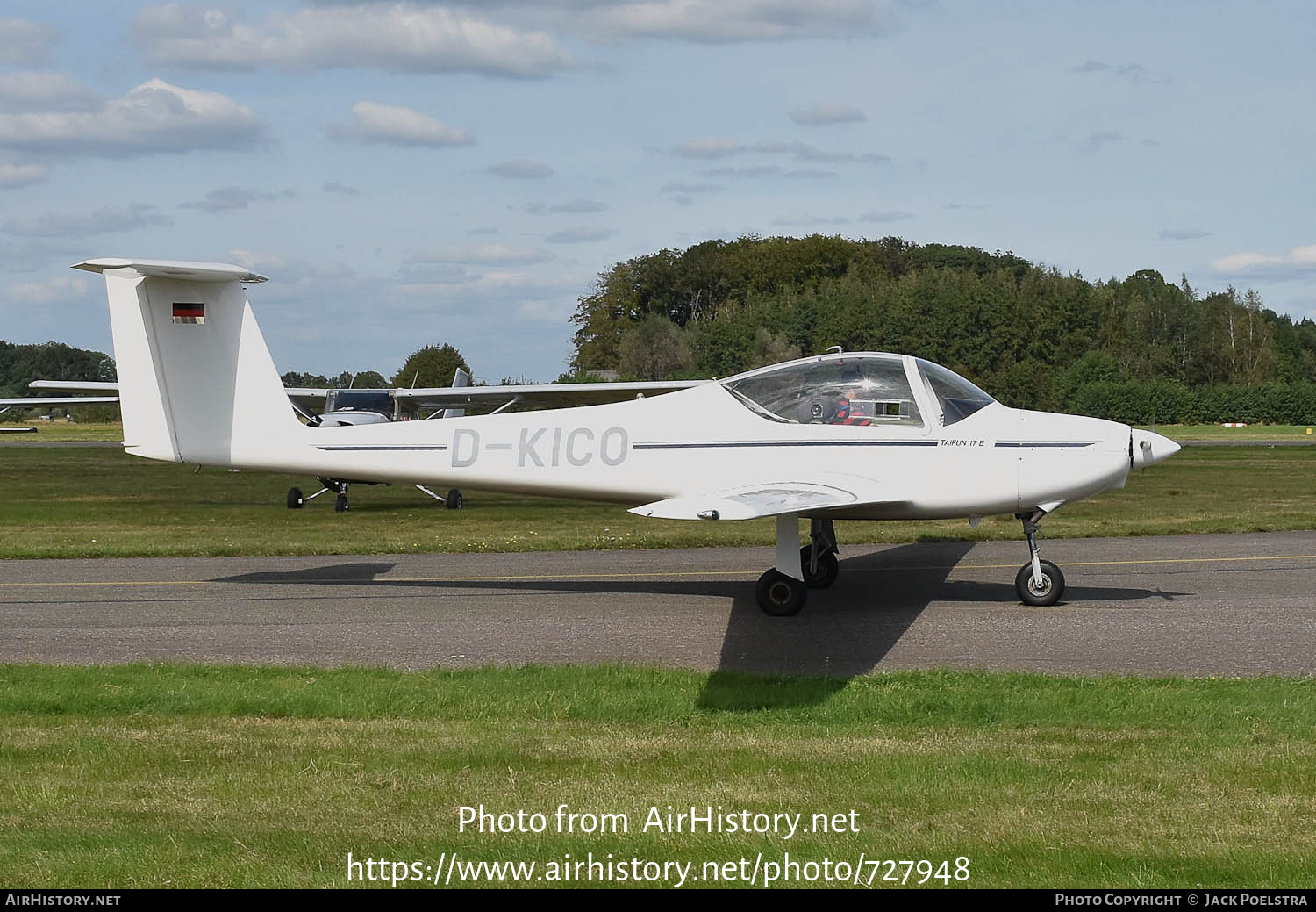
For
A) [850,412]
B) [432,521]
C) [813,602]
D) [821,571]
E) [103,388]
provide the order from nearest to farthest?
[850,412] → [813,602] → [821,571] → [432,521] → [103,388]

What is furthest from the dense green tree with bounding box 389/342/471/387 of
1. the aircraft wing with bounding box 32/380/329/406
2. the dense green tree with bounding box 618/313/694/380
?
the aircraft wing with bounding box 32/380/329/406

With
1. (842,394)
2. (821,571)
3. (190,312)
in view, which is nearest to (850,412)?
(842,394)

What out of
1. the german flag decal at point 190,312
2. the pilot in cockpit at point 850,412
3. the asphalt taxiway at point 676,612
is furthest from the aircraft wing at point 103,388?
the pilot in cockpit at point 850,412

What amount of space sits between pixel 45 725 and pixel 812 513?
21.4 ft

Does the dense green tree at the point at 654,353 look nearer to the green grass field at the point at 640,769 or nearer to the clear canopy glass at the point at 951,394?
the clear canopy glass at the point at 951,394

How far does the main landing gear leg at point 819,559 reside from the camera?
13047mm

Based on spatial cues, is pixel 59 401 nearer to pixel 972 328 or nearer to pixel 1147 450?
pixel 1147 450

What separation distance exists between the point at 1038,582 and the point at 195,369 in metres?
8.12

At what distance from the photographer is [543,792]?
6027 mm

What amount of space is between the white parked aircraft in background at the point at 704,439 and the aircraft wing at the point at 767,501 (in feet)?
0.17

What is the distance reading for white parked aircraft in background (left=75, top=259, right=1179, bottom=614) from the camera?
1156cm

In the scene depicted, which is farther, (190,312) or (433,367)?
(433,367)

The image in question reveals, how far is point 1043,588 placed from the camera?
11.9m

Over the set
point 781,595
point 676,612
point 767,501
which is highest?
point 767,501
